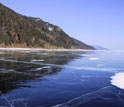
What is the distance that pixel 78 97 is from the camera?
6.47 metres

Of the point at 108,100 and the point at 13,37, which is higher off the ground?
the point at 13,37

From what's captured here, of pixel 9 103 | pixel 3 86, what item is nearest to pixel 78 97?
pixel 9 103

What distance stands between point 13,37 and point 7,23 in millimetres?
10159

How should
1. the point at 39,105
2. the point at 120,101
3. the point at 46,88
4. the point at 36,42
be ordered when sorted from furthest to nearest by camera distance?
1. the point at 36,42
2. the point at 46,88
3. the point at 120,101
4. the point at 39,105

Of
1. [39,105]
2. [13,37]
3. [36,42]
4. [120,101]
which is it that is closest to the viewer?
[39,105]

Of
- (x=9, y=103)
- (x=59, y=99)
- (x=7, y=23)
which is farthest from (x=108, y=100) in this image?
(x=7, y=23)

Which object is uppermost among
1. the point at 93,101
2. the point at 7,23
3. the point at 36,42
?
the point at 7,23

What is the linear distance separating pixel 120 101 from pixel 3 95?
4540mm

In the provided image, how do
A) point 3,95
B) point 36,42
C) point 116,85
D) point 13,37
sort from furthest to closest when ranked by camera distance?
point 36,42, point 13,37, point 116,85, point 3,95

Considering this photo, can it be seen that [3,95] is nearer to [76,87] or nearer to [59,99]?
[59,99]

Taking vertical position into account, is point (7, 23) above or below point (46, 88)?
above

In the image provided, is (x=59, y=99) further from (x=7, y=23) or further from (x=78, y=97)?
(x=7, y=23)

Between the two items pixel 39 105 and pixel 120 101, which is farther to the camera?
pixel 120 101

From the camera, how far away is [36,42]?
10181 centimetres
